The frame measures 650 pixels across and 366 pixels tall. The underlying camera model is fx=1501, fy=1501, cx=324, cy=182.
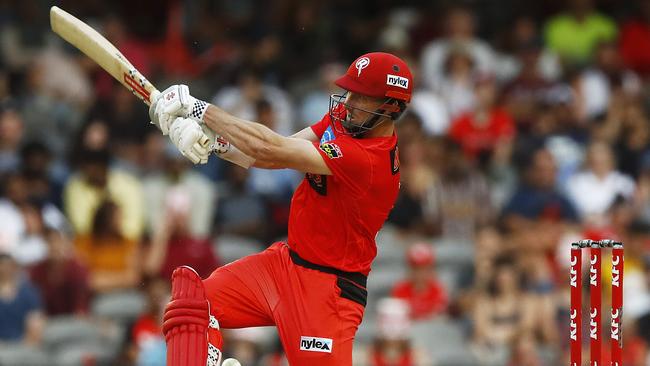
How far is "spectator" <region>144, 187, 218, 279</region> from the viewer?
1498cm

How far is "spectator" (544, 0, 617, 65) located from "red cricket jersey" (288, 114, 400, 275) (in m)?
9.90

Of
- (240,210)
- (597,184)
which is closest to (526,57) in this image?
(597,184)

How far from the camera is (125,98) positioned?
1695 cm

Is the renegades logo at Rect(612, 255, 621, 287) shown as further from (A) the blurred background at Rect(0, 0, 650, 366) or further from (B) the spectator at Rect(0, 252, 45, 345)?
(B) the spectator at Rect(0, 252, 45, 345)

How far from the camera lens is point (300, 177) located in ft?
54.5

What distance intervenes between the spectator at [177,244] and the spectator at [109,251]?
0.23m

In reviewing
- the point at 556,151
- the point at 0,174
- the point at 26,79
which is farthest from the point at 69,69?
Answer: the point at 556,151

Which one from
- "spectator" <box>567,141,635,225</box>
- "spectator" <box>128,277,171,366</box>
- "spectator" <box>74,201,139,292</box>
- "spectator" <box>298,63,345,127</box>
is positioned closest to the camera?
"spectator" <box>128,277,171,366</box>

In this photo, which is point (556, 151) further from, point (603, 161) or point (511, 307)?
point (511, 307)

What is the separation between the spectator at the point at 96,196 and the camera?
619 inches

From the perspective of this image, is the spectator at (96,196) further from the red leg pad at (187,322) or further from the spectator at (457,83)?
the red leg pad at (187,322)

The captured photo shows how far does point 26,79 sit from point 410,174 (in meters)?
4.72

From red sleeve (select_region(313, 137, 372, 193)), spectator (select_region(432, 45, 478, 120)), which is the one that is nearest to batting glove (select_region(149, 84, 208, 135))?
red sleeve (select_region(313, 137, 372, 193))

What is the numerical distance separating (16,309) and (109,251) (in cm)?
151
